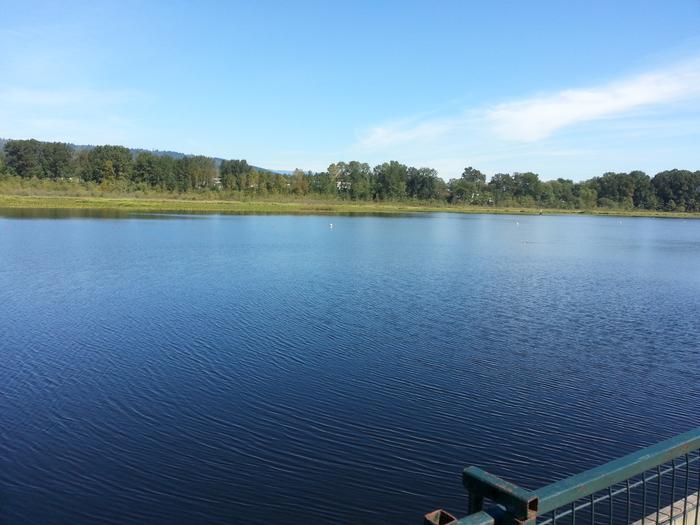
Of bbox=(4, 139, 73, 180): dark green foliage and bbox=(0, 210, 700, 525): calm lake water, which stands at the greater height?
bbox=(4, 139, 73, 180): dark green foliage

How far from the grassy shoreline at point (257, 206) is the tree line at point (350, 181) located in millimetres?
5734

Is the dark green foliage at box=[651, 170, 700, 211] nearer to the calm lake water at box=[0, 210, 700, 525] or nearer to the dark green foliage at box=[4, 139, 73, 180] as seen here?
the calm lake water at box=[0, 210, 700, 525]

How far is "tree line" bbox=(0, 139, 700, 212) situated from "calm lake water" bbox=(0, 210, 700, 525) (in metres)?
91.1

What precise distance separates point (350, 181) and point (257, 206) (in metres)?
37.5

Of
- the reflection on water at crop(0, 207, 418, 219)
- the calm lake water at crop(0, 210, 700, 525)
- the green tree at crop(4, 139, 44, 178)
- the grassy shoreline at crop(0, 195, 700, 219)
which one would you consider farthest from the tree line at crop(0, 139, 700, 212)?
the calm lake water at crop(0, 210, 700, 525)

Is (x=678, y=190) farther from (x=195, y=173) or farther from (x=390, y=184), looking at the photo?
(x=195, y=173)

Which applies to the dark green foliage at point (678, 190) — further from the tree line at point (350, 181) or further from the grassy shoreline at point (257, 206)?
the grassy shoreline at point (257, 206)

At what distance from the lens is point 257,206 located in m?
98.5

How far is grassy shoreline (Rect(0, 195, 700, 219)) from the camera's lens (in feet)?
264

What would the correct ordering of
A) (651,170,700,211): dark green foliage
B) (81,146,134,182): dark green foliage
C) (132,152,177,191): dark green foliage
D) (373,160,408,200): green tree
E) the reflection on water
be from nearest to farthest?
the reflection on water, (81,146,134,182): dark green foliage, (132,152,177,191): dark green foliage, (373,160,408,200): green tree, (651,170,700,211): dark green foliage

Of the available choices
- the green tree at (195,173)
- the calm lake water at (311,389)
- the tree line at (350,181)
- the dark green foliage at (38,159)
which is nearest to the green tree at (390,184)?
the tree line at (350,181)

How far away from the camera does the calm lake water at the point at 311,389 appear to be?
751cm

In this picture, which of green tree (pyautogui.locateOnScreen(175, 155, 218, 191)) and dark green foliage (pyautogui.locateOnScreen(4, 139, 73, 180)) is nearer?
dark green foliage (pyautogui.locateOnScreen(4, 139, 73, 180))

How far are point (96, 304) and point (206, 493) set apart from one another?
43.5 ft
